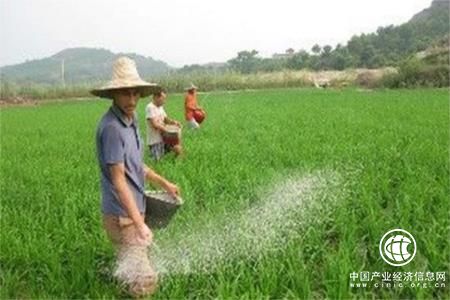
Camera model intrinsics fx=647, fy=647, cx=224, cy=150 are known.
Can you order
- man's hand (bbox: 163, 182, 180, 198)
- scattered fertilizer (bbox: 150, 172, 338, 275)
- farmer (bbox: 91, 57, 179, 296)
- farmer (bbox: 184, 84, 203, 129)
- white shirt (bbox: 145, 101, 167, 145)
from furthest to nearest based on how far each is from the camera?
1. farmer (bbox: 184, 84, 203, 129)
2. white shirt (bbox: 145, 101, 167, 145)
3. scattered fertilizer (bbox: 150, 172, 338, 275)
4. man's hand (bbox: 163, 182, 180, 198)
5. farmer (bbox: 91, 57, 179, 296)

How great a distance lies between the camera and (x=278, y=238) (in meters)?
3.97

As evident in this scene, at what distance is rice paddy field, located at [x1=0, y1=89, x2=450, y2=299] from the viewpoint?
3.37 metres

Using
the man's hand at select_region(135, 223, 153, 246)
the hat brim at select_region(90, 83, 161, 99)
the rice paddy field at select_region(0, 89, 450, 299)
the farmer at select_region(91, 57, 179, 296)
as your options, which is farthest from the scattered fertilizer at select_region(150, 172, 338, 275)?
the hat brim at select_region(90, 83, 161, 99)

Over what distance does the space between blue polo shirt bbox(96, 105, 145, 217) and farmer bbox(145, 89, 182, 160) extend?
3498mm

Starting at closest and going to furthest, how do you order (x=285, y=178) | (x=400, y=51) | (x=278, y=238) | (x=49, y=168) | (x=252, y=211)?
1. (x=278, y=238)
2. (x=252, y=211)
3. (x=285, y=178)
4. (x=49, y=168)
5. (x=400, y=51)

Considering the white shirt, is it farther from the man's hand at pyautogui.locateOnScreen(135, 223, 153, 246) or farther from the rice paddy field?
the man's hand at pyautogui.locateOnScreen(135, 223, 153, 246)

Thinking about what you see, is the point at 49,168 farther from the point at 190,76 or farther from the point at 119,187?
the point at 190,76

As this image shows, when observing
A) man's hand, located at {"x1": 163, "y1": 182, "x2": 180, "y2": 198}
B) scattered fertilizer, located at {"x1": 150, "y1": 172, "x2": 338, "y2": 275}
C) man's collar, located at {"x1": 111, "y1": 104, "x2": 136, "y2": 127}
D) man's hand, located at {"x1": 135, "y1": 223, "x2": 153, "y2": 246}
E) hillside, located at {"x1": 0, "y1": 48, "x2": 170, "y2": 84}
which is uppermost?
hillside, located at {"x1": 0, "y1": 48, "x2": 170, "y2": 84}

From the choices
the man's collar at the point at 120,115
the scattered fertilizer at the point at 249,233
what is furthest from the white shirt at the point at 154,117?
the man's collar at the point at 120,115

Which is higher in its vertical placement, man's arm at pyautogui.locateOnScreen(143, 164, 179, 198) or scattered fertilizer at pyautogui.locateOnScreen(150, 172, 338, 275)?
man's arm at pyautogui.locateOnScreen(143, 164, 179, 198)

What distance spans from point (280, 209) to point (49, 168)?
3407 millimetres

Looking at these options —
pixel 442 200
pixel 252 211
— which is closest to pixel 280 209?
pixel 252 211

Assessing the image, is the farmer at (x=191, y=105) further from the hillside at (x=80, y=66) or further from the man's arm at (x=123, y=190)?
the hillside at (x=80, y=66)

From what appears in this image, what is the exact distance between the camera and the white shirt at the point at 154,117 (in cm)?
691
